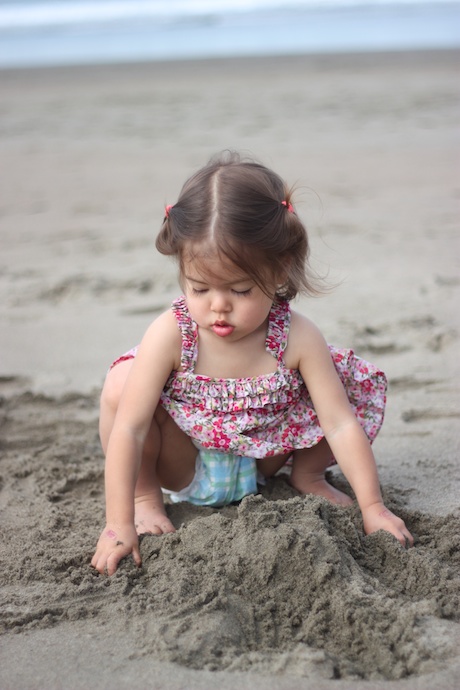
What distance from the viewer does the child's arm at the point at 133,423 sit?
2.25m

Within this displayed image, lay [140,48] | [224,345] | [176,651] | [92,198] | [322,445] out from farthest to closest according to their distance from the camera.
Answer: [140,48]
[92,198]
[322,445]
[224,345]
[176,651]

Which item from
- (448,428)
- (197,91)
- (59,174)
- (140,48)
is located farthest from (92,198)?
(140,48)

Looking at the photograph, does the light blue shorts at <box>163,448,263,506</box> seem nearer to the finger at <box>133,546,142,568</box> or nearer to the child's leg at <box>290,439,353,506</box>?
the child's leg at <box>290,439,353,506</box>

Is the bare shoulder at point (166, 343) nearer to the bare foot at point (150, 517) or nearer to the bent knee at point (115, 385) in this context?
the bent knee at point (115, 385)

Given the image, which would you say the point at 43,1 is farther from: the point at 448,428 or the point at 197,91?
the point at 448,428

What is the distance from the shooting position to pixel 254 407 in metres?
2.41

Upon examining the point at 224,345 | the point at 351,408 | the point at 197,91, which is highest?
the point at 197,91

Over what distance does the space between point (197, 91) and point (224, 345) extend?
38.8 feet

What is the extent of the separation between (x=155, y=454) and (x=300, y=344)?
522 mm

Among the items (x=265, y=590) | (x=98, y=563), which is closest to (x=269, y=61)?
(x=98, y=563)

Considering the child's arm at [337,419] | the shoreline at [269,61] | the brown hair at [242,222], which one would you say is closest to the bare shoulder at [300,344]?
the child's arm at [337,419]

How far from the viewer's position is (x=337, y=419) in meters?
2.40

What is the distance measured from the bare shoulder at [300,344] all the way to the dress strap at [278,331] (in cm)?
2

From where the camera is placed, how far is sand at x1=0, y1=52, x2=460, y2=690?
178cm
